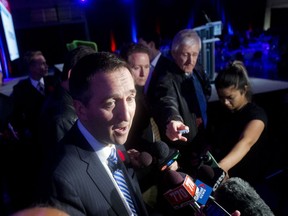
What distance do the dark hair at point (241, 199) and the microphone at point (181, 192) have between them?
10cm

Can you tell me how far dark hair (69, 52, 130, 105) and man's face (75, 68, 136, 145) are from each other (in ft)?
0.06

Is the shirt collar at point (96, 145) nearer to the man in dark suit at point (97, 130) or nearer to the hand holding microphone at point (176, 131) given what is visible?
the man in dark suit at point (97, 130)

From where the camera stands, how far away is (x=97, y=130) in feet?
3.85

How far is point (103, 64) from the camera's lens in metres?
1.14

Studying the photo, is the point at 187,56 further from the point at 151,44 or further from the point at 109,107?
the point at 151,44

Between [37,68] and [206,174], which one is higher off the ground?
A: [37,68]

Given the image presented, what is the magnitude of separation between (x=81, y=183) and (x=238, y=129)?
1.21m

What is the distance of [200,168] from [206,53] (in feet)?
14.1

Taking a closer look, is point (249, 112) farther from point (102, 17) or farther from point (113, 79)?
point (102, 17)

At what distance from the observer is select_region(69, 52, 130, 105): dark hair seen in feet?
3.66

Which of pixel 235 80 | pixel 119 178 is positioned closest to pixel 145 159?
pixel 119 178

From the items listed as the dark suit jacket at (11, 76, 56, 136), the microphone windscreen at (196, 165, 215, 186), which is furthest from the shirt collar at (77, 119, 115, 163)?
the dark suit jacket at (11, 76, 56, 136)

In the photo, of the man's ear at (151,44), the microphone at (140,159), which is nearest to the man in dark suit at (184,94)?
the microphone at (140,159)

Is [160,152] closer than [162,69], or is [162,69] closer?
[160,152]
